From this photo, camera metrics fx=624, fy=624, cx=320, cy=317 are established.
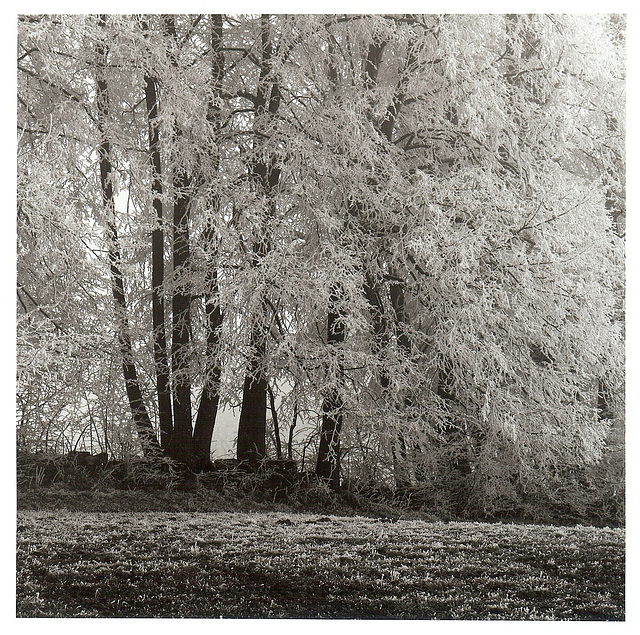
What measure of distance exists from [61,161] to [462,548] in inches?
130

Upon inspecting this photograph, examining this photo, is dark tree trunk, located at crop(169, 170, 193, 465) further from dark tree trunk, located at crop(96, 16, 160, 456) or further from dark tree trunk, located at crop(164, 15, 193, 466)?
dark tree trunk, located at crop(96, 16, 160, 456)

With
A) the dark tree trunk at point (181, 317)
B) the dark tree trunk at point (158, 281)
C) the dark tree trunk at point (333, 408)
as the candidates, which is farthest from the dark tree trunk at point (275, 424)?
the dark tree trunk at point (158, 281)

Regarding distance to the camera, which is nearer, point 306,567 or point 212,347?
point 306,567

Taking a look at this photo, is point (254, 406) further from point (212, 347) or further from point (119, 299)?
point (119, 299)

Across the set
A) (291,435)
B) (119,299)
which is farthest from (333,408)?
(119,299)

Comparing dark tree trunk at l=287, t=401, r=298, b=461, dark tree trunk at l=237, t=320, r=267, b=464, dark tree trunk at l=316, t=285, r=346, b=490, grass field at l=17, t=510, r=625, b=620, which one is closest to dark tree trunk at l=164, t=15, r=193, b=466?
dark tree trunk at l=237, t=320, r=267, b=464

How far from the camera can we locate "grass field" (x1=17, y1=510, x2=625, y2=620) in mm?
3537

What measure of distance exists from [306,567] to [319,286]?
5.34 feet

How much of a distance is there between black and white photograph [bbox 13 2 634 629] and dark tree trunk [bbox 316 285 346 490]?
0.01 m

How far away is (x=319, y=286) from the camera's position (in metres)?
3.68

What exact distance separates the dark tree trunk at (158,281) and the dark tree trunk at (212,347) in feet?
0.67

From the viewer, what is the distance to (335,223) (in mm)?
3734
